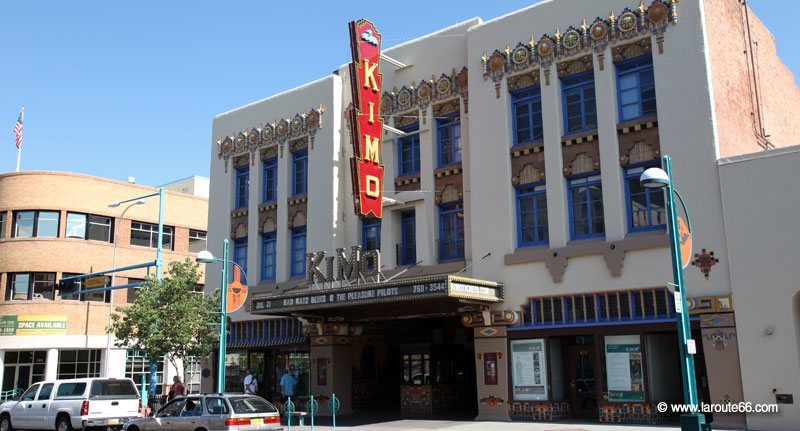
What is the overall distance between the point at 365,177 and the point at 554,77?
701cm

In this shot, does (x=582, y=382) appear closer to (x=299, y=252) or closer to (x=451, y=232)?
(x=451, y=232)


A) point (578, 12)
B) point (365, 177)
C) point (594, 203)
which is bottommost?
point (594, 203)

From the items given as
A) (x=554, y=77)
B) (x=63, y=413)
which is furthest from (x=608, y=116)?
(x=63, y=413)

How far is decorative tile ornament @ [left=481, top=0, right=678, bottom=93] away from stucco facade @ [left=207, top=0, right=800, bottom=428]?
5 centimetres

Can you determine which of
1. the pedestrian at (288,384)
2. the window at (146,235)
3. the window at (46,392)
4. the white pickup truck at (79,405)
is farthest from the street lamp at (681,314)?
the window at (146,235)

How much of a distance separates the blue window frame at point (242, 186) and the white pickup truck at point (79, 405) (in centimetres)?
1173

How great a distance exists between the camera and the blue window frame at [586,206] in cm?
2258

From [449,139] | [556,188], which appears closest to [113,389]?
[449,139]

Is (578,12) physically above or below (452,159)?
above

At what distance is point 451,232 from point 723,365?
10.0 metres

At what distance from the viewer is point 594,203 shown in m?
22.7

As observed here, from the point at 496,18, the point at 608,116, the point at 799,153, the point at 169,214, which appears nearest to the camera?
the point at 799,153

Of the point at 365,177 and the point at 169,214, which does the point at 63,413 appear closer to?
the point at 365,177

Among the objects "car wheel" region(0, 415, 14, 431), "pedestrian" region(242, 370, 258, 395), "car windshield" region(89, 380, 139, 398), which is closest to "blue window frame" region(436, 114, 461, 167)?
"pedestrian" region(242, 370, 258, 395)
